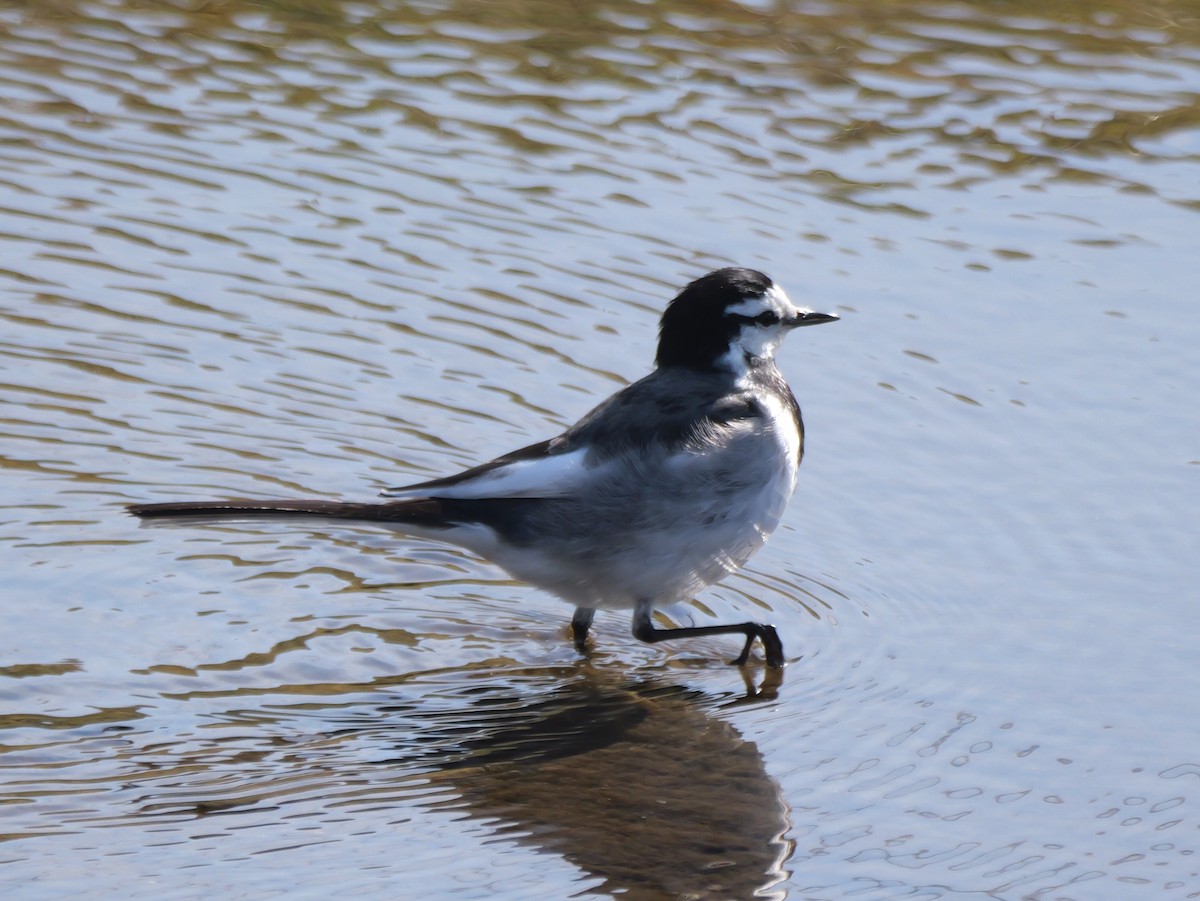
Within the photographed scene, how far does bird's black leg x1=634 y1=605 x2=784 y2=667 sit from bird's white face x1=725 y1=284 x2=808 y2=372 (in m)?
0.99

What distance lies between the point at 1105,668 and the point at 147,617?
3256 mm

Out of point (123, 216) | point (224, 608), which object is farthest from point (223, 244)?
point (224, 608)

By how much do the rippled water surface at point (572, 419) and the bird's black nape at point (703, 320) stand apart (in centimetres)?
87

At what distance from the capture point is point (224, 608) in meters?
6.79

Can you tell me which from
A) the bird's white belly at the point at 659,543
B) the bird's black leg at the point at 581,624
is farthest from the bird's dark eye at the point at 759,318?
the bird's black leg at the point at 581,624

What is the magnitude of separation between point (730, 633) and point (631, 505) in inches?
24.5

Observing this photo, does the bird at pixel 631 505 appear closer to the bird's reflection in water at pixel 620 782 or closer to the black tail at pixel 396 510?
the black tail at pixel 396 510

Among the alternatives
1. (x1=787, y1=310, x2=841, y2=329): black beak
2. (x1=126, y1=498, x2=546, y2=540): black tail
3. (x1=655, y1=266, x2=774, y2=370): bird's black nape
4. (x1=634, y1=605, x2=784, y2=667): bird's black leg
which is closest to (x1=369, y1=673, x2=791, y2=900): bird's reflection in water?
(x1=634, y1=605, x2=784, y2=667): bird's black leg

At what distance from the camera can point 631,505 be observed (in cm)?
674

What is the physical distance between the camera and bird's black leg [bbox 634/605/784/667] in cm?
673

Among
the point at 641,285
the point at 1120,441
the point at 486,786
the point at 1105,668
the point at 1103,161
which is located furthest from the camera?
the point at 1103,161

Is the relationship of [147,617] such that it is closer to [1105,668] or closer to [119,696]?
[119,696]

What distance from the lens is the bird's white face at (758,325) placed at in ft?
23.6

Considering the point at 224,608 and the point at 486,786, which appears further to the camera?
the point at 224,608
